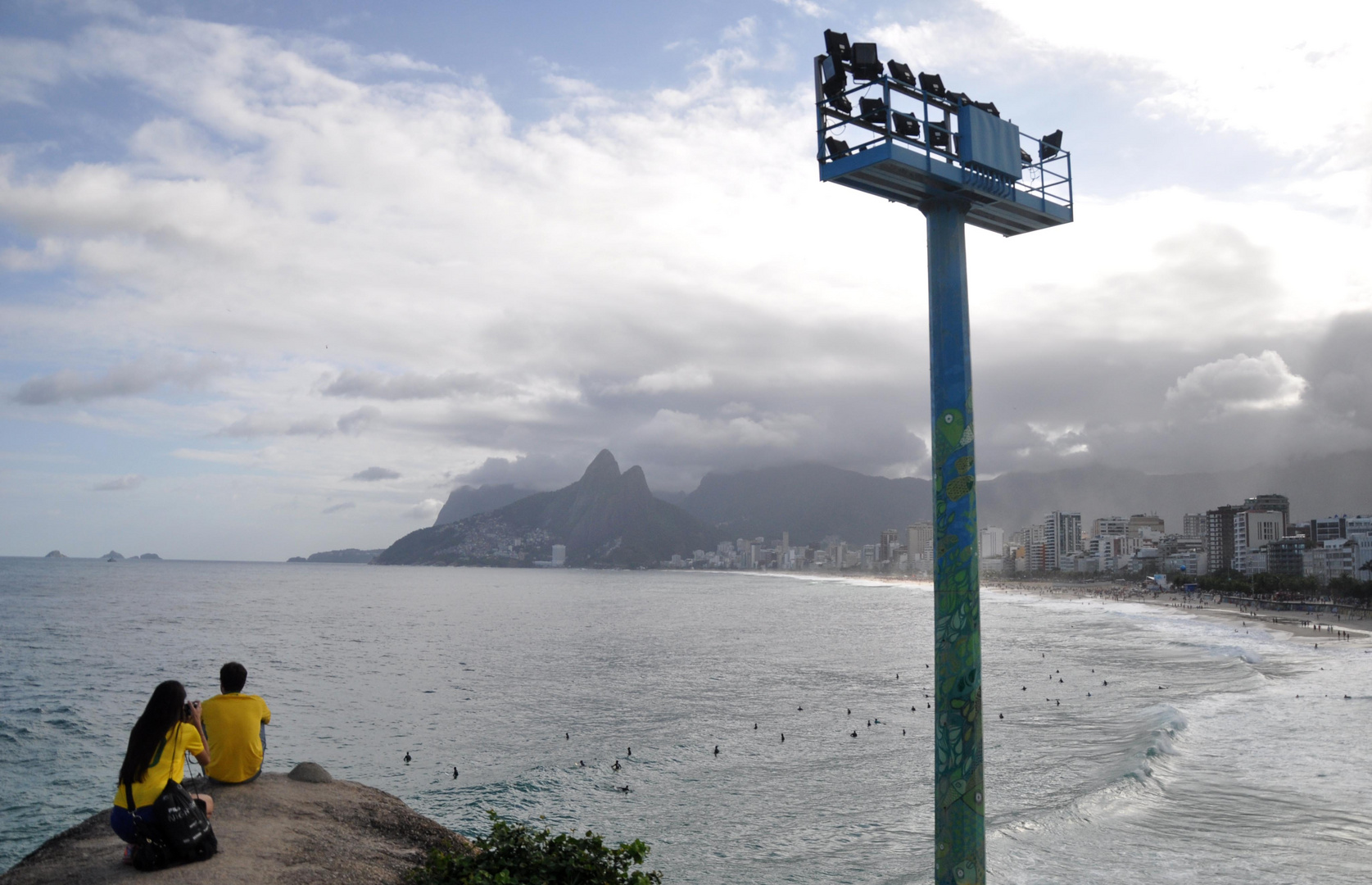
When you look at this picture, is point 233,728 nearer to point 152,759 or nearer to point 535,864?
point 152,759

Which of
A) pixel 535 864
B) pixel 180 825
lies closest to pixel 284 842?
pixel 180 825

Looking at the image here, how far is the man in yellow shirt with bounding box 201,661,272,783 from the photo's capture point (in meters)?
9.85

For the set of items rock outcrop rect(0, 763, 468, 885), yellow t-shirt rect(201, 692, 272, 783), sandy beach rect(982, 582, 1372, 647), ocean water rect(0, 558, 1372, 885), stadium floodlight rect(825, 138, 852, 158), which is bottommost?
sandy beach rect(982, 582, 1372, 647)

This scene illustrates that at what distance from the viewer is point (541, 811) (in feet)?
69.5

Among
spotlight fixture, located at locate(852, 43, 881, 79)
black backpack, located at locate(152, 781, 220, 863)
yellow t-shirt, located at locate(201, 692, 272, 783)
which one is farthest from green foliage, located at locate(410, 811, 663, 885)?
spotlight fixture, located at locate(852, 43, 881, 79)

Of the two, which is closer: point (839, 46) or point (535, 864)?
point (535, 864)

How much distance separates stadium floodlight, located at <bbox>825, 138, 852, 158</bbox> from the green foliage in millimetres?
7392

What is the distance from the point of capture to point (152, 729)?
305 inches

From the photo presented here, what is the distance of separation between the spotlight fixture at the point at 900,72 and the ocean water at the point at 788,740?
13.5 meters

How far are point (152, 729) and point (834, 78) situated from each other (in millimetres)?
9653

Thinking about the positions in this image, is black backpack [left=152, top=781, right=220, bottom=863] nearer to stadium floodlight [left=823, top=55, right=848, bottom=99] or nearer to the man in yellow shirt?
the man in yellow shirt

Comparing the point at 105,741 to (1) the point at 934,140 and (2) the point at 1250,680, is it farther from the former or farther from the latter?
(2) the point at 1250,680

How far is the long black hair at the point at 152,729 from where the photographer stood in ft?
25.3

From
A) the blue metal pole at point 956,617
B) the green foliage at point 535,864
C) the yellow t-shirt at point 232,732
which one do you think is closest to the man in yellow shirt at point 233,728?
the yellow t-shirt at point 232,732
